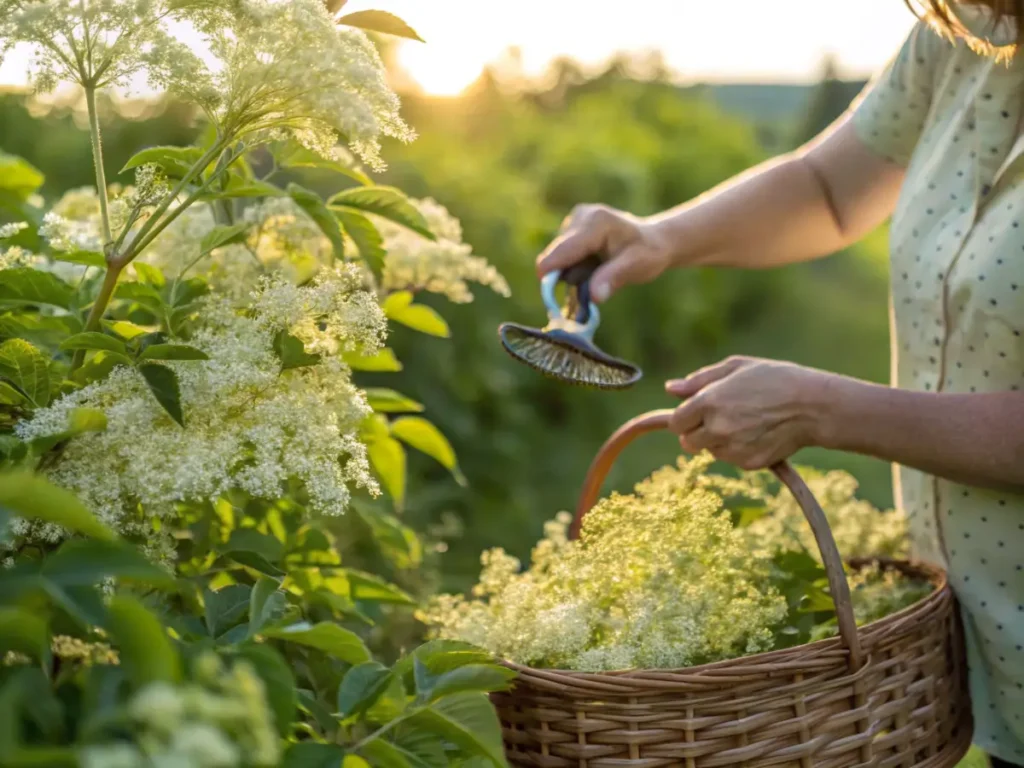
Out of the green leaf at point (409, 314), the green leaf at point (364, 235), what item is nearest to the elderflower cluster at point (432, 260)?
the green leaf at point (409, 314)

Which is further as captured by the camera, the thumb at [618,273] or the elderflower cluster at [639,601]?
the thumb at [618,273]

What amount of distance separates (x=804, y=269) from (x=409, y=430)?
7.15m

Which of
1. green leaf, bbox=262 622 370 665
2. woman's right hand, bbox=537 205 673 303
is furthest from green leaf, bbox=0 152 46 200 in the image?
green leaf, bbox=262 622 370 665

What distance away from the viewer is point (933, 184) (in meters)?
1.32

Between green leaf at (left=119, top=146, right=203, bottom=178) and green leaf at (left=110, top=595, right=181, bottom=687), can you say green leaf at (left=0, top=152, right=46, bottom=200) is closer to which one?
green leaf at (left=119, top=146, right=203, bottom=178)

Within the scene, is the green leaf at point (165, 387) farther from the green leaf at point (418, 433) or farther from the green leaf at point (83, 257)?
the green leaf at point (418, 433)

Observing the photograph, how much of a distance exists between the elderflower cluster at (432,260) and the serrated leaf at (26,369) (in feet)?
1.49

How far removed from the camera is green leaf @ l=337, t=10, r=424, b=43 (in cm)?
91

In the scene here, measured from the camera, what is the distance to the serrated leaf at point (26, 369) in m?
0.78

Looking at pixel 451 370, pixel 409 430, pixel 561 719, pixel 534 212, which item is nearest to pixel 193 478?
pixel 561 719

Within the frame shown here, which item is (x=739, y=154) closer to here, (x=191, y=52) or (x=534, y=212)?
Answer: (x=534, y=212)

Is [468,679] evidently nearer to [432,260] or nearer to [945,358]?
[432,260]

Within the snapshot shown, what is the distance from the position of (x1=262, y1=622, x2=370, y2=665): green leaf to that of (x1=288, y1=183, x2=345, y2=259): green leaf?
40 centimetres

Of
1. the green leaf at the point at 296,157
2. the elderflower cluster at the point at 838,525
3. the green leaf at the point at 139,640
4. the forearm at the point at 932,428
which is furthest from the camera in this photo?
the elderflower cluster at the point at 838,525
